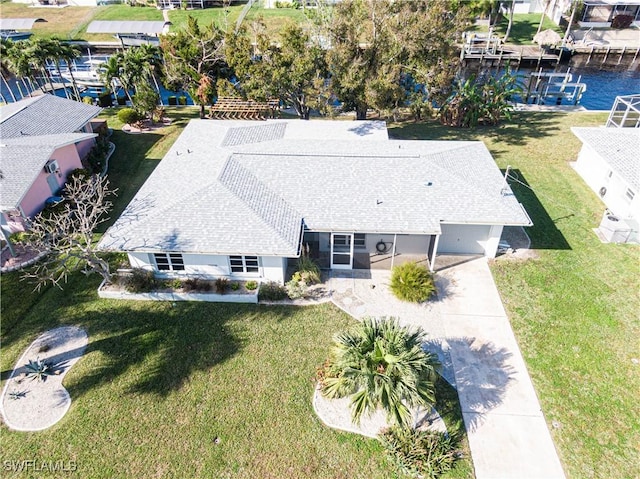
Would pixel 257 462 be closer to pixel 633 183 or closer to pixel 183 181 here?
pixel 183 181

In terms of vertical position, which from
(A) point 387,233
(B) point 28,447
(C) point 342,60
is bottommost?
(B) point 28,447

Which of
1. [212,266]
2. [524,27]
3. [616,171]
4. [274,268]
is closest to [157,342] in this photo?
[212,266]

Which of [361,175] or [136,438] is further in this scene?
[361,175]

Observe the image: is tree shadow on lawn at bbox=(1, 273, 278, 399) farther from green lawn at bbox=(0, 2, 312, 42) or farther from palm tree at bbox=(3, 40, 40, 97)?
green lawn at bbox=(0, 2, 312, 42)

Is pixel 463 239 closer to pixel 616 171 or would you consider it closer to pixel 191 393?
pixel 616 171

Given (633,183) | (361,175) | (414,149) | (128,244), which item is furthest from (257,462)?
(633,183)

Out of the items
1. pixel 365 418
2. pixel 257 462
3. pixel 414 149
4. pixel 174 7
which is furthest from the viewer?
pixel 174 7

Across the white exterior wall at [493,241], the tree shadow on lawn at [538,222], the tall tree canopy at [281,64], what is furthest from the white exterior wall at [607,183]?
the tall tree canopy at [281,64]
